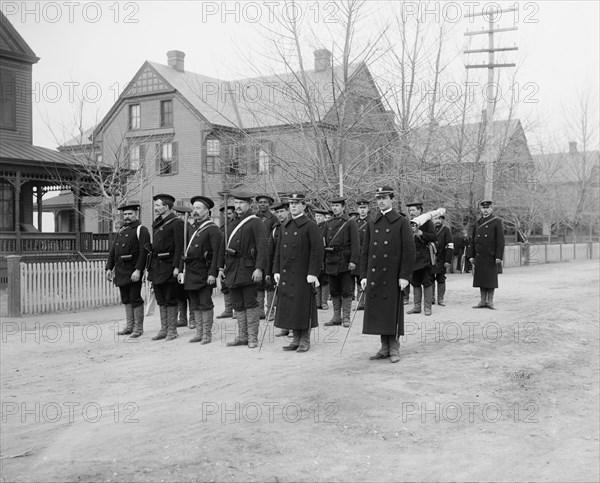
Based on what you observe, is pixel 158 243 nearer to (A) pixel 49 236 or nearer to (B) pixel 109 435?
(B) pixel 109 435

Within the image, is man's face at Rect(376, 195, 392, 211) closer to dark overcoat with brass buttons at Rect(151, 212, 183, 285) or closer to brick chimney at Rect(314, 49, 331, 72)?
dark overcoat with brass buttons at Rect(151, 212, 183, 285)

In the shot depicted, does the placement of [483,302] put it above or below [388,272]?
below

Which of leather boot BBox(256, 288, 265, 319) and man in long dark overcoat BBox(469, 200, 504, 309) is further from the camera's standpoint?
man in long dark overcoat BBox(469, 200, 504, 309)

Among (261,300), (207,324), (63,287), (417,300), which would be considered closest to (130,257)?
(207,324)

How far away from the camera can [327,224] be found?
1346 centimetres

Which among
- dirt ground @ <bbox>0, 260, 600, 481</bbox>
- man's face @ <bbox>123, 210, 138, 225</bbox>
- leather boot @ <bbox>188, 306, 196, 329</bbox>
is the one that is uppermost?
man's face @ <bbox>123, 210, 138, 225</bbox>

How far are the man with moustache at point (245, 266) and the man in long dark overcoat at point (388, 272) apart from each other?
1692 mm

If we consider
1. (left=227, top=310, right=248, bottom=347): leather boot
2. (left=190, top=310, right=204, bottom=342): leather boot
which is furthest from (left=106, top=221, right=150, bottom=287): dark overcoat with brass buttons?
(left=227, top=310, right=248, bottom=347): leather boot

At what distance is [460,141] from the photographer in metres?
27.1

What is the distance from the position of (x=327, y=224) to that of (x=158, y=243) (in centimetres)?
348

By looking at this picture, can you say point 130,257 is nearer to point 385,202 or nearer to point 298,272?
point 298,272

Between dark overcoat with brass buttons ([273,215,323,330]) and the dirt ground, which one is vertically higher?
dark overcoat with brass buttons ([273,215,323,330])

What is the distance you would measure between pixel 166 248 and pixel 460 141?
718 inches

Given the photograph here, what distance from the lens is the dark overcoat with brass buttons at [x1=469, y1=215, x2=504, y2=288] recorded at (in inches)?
565
